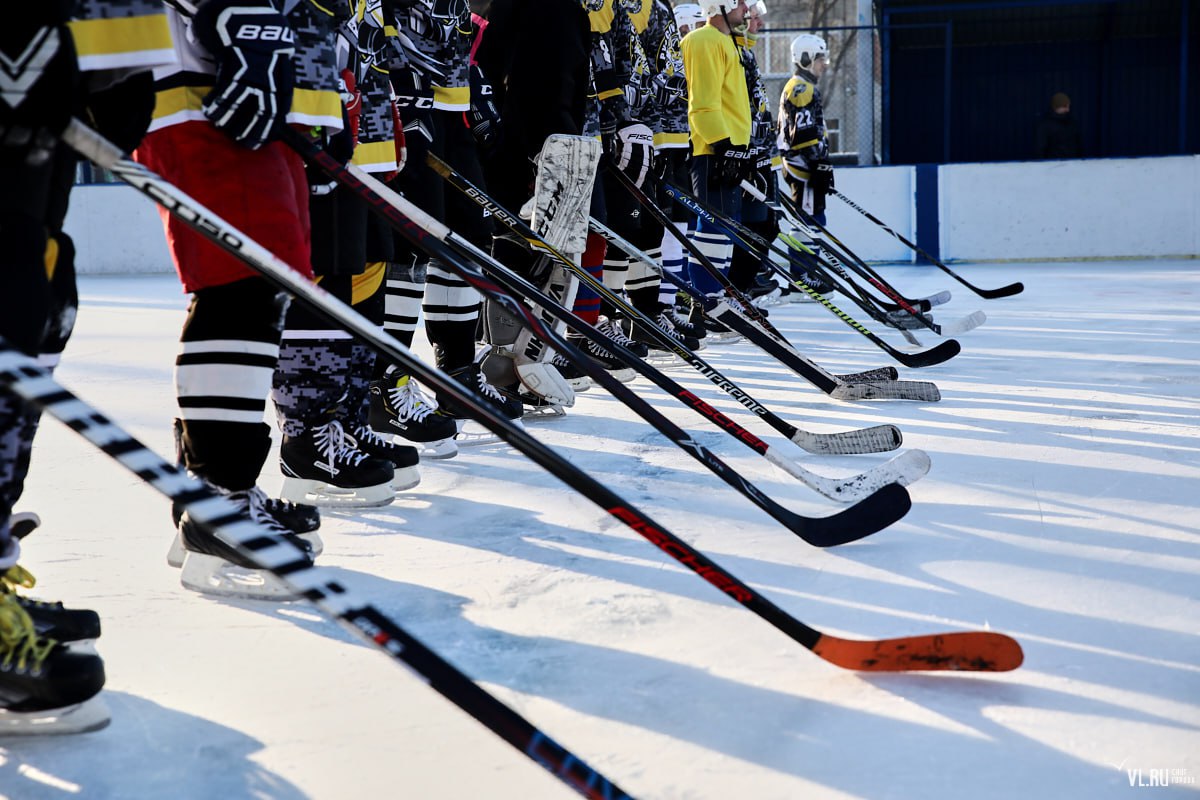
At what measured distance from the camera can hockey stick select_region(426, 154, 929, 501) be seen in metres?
2.06

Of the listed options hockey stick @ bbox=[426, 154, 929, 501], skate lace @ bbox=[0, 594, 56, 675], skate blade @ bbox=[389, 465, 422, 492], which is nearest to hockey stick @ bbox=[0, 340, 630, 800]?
skate lace @ bbox=[0, 594, 56, 675]

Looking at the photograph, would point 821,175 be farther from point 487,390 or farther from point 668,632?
point 668,632

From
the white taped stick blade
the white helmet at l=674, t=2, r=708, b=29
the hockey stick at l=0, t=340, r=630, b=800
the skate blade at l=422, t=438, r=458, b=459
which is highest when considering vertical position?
the white helmet at l=674, t=2, r=708, b=29

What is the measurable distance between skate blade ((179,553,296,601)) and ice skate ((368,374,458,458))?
95 centimetres

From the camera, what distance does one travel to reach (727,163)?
502cm

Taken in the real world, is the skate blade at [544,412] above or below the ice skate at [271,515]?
below

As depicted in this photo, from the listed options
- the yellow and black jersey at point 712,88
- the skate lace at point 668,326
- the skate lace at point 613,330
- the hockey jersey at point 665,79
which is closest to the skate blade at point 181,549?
the skate lace at point 613,330

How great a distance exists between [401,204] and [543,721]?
105cm

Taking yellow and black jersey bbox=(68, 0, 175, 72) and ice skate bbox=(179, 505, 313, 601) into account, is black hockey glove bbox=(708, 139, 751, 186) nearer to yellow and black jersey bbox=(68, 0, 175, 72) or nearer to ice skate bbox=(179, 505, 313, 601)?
ice skate bbox=(179, 505, 313, 601)

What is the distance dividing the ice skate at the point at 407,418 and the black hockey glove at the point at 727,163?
2.63 metres

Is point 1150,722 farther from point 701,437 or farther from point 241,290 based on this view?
point 701,437

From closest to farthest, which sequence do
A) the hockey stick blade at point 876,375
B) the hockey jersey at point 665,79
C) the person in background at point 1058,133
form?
1. the hockey stick blade at point 876,375
2. the hockey jersey at point 665,79
3. the person in background at point 1058,133

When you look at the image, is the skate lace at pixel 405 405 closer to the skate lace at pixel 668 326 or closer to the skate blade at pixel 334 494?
the skate blade at pixel 334 494

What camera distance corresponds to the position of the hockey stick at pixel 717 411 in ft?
6.77
